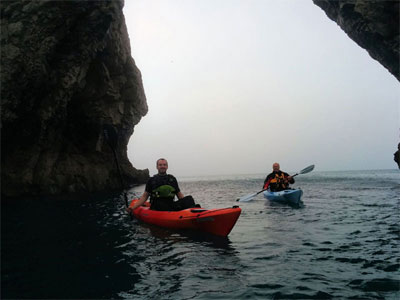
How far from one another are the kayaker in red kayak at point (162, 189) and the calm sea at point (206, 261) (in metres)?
0.81

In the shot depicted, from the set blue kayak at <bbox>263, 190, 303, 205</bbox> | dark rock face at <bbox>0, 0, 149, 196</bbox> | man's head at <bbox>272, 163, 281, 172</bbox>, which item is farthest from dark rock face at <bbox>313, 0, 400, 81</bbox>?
dark rock face at <bbox>0, 0, 149, 196</bbox>

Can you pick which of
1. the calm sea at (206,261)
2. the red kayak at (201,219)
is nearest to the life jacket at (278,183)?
the calm sea at (206,261)

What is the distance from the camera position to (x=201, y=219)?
742 cm

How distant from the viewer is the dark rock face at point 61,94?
45.7 feet

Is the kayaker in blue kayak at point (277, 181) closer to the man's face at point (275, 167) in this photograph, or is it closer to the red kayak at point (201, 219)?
the man's face at point (275, 167)

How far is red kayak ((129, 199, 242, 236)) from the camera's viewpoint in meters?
7.14

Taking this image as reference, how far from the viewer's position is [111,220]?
10.2m

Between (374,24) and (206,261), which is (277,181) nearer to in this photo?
(206,261)

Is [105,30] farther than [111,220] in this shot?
Yes

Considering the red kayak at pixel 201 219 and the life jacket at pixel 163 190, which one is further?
the life jacket at pixel 163 190

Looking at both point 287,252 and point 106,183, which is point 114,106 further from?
point 287,252

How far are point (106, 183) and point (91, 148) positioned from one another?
3576mm

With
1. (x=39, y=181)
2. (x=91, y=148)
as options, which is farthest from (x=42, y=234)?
(x=91, y=148)

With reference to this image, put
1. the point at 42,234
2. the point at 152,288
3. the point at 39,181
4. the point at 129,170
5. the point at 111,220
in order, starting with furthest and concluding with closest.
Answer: the point at 129,170 < the point at 39,181 < the point at 111,220 < the point at 42,234 < the point at 152,288
